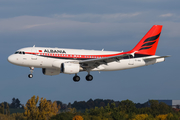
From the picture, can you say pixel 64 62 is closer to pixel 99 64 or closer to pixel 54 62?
pixel 54 62

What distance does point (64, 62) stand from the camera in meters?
53.9

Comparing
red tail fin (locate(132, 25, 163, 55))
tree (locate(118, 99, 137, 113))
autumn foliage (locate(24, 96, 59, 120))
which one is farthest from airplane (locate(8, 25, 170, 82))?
tree (locate(118, 99, 137, 113))

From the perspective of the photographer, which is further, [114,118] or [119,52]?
[114,118]

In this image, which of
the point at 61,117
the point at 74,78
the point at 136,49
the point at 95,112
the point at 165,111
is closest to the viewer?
the point at 74,78

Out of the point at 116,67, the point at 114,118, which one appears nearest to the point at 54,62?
the point at 116,67

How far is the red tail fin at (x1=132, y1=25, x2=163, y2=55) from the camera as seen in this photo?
61.8 m

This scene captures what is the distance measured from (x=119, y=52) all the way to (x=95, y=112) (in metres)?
54.1

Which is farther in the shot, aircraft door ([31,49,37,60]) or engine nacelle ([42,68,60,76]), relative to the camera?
engine nacelle ([42,68,60,76])

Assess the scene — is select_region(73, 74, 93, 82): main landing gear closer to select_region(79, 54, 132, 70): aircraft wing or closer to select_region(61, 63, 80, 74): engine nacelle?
select_region(79, 54, 132, 70): aircraft wing

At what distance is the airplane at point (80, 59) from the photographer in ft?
172

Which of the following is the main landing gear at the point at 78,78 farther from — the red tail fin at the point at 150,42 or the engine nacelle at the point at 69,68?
the red tail fin at the point at 150,42

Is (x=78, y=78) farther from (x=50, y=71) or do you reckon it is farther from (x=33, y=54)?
(x=33, y=54)

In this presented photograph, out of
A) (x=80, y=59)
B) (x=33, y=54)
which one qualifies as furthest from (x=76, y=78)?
(x=33, y=54)

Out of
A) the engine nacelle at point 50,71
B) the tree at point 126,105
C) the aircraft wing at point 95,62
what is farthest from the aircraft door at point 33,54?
the tree at point 126,105
